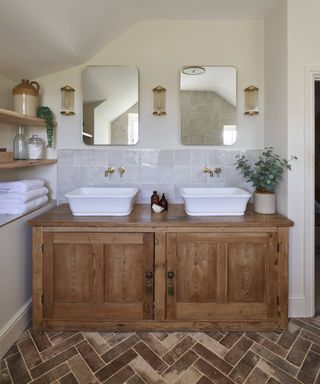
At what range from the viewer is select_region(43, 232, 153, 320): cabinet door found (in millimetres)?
1823

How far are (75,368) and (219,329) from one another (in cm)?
96

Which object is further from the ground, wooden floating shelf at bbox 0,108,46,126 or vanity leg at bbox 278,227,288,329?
wooden floating shelf at bbox 0,108,46,126

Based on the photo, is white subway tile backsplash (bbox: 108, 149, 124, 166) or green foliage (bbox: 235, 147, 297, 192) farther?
white subway tile backsplash (bbox: 108, 149, 124, 166)

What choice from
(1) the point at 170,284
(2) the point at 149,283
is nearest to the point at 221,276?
(1) the point at 170,284

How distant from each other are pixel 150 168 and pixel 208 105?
77 centimetres

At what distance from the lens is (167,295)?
6.04 ft

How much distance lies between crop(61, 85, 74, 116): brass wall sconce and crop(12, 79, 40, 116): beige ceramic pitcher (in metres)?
0.26

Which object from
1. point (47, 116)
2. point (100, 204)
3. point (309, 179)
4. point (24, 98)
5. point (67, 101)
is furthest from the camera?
point (67, 101)

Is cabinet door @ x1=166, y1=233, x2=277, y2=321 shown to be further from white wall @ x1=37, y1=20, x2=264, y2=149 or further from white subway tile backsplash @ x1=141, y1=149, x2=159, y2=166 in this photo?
white wall @ x1=37, y1=20, x2=264, y2=149

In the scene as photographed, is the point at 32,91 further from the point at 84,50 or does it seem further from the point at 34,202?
the point at 34,202

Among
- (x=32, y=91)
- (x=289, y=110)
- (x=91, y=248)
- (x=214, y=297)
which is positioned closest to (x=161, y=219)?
(x=91, y=248)

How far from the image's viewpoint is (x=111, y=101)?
2.41 m

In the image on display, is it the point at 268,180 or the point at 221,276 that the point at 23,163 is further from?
the point at 268,180

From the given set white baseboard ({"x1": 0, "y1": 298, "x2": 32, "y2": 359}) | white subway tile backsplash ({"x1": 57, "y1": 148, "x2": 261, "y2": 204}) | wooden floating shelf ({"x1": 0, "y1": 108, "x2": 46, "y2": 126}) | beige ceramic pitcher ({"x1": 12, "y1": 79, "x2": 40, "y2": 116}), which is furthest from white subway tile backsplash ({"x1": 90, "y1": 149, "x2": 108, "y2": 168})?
white baseboard ({"x1": 0, "y1": 298, "x2": 32, "y2": 359})
